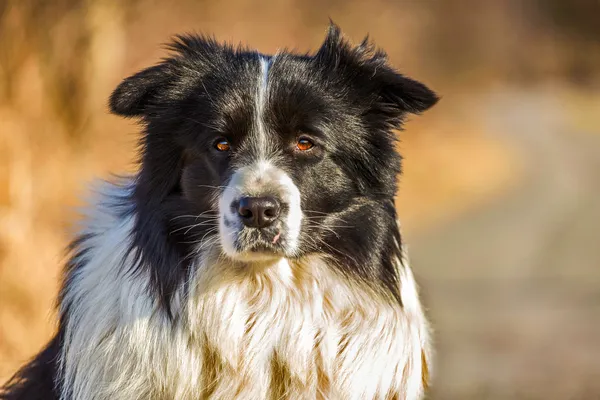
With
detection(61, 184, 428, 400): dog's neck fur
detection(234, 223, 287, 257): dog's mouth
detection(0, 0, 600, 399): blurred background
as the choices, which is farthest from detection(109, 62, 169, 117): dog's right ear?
detection(0, 0, 600, 399): blurred background

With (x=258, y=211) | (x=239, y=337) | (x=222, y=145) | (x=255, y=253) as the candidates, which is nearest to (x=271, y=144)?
(x=222, y=145)

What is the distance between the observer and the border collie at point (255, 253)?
3.88m

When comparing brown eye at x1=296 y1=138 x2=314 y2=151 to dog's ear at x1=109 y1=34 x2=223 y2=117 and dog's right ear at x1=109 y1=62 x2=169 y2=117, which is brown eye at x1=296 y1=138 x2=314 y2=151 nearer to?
dog's ear at x1=109 y1=34 x2=223 y2=117

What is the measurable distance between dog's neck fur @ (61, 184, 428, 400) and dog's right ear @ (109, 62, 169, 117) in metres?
0.55

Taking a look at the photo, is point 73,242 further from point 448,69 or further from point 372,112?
point 448,69

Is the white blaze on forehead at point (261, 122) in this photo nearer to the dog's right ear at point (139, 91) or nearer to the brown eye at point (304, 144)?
the brown eye at point (304, 144)

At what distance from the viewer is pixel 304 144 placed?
3951 millimetres

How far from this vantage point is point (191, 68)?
4133 mm

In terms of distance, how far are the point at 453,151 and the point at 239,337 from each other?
9432 millimetres

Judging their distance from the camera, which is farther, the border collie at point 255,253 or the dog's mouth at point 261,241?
the border collie at point 255,253

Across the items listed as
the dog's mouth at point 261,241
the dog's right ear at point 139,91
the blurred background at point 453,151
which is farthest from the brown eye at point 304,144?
the blurred background at point 453,151

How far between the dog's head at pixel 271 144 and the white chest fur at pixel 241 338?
0.16 meters

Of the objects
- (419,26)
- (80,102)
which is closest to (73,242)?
(80,102)

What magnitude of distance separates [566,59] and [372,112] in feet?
33.4
